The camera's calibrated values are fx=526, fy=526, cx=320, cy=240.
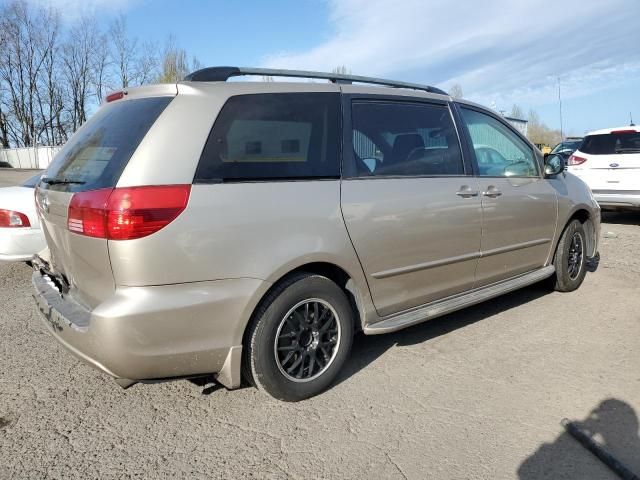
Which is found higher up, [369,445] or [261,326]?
[261,326]

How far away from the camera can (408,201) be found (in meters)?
3.45

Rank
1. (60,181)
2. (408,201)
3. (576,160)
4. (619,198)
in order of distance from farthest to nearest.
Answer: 1. (576,160)
2. (619,198)
3. (408,201)
4. (60,181)

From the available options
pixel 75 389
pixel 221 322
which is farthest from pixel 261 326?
pixel 75 389

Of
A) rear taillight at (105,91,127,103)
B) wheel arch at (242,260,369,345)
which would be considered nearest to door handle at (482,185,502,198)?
wheel arch at (242,260,369,345)

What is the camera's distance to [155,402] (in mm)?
3109

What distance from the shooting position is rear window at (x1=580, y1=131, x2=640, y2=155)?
354 inches

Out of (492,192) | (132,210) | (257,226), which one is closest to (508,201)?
(492,192)

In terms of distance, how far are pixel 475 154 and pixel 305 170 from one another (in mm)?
1707

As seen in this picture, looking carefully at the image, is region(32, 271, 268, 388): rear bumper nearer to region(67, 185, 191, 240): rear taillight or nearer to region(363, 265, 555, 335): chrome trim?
region(67, 185, 191, 240): rear taillight

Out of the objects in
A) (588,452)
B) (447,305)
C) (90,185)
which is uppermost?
(90,185)

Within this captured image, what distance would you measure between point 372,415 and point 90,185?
6.41 ft

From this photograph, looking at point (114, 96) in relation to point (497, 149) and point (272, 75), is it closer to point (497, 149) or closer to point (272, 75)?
point (272, 75)

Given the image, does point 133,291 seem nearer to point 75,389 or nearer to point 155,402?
point 155,402

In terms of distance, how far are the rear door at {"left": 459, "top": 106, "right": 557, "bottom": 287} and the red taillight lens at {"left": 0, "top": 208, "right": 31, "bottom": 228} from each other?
4.51 meters
